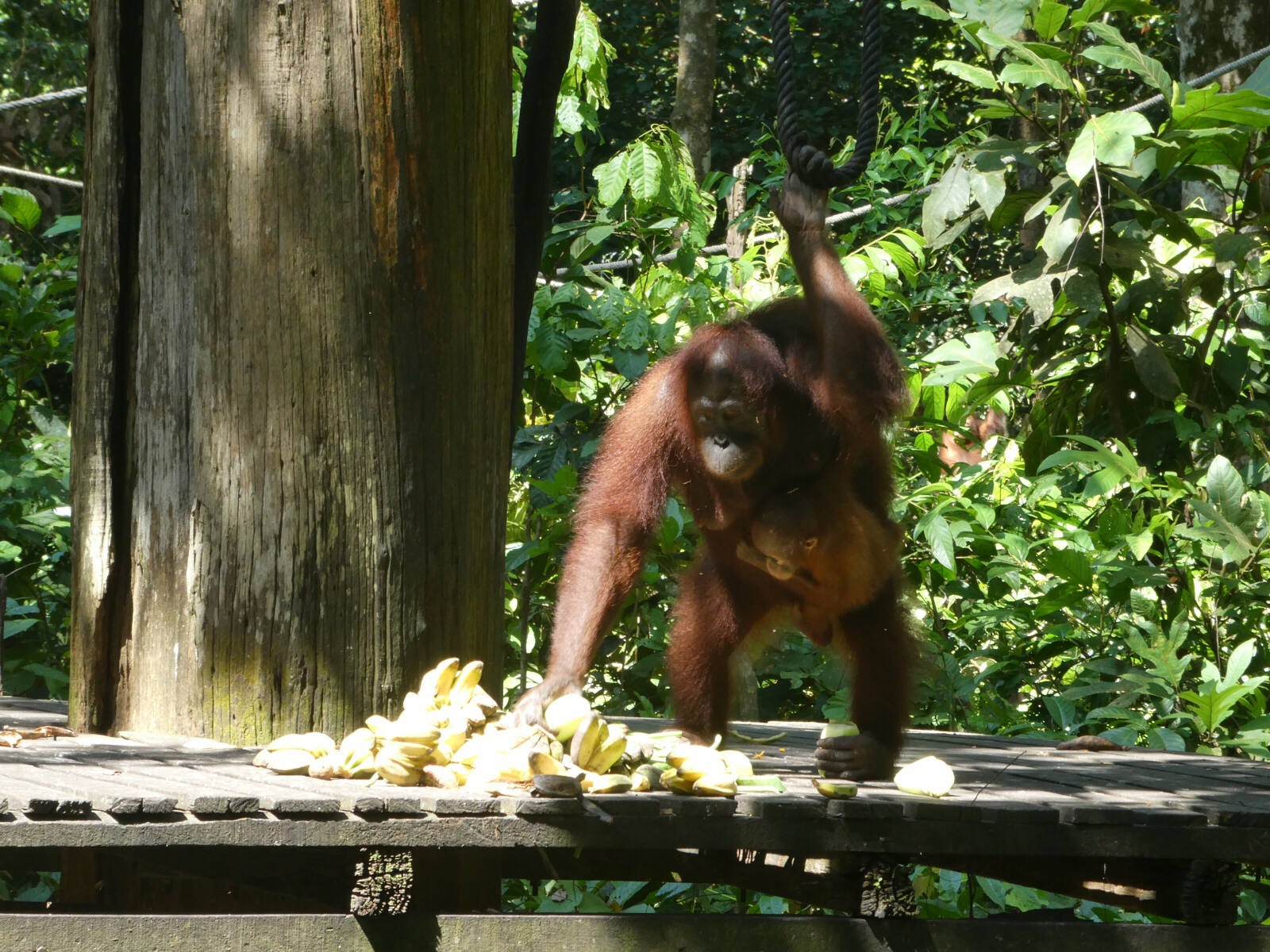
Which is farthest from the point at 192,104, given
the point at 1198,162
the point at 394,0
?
the point at 1198,162

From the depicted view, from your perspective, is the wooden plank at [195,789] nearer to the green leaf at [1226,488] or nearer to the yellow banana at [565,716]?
the yellow banana at [565,716]

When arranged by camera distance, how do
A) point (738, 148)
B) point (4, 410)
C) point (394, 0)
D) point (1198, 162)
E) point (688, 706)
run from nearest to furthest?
point (394, 0), point (688, 706), point (1198, 162), point (4, 410), point (738, 148)

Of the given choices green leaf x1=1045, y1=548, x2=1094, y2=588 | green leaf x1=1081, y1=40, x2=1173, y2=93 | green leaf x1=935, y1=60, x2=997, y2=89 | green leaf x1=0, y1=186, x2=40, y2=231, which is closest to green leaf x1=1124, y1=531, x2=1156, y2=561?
green leaf x1=1045, y1=548, x2=1094, y2=588

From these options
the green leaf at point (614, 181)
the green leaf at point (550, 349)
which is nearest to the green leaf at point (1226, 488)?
the green leaf at point (550, 349)

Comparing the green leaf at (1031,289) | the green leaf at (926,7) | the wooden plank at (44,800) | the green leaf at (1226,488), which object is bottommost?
the wooden plank at (44,800)

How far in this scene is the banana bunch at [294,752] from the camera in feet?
7.57

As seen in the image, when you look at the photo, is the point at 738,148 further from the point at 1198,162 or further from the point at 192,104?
the point at 192,104

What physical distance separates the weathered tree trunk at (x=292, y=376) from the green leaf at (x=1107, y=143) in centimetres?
202

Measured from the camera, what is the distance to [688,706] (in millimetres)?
3189

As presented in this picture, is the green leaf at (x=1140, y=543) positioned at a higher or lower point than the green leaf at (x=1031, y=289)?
lower

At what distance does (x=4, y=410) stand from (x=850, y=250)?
11.7 ft

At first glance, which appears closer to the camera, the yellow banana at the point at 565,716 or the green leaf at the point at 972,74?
the yellow banana at the point at 565,716

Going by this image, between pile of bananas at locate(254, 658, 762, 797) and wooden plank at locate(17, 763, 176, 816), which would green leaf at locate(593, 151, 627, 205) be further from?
wooden plank at locate(17, 763, 176, 816)

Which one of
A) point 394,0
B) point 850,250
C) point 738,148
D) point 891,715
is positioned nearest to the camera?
point 394,0
